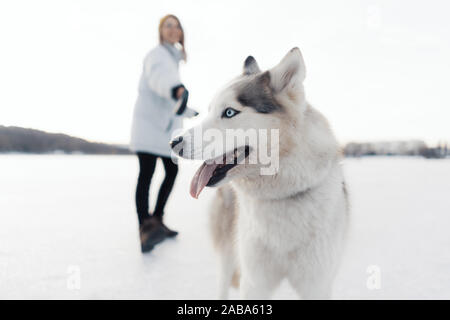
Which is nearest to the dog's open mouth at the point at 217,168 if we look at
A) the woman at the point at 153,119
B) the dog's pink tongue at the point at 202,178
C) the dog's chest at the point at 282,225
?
the dog's pink tongue at the point at 202,178

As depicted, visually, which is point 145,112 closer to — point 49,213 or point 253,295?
point 253,295

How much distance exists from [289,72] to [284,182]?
550mm

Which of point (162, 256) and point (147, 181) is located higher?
point (147, 181)

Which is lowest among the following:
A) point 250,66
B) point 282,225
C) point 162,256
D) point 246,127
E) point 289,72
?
point 162,256

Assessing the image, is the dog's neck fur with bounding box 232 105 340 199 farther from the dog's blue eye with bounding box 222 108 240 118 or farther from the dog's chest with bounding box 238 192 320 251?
the dog's blue eye with bounding box 222 108 240 118

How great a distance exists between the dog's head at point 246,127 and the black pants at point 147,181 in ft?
4.27

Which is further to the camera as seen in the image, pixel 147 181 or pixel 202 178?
pixel 147 181

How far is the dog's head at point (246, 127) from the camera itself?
1.45 m

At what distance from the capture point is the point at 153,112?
269 centimetres

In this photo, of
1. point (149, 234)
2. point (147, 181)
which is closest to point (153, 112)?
point (147, 181)

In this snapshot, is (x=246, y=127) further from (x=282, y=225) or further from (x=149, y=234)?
(x=149, y=234)
